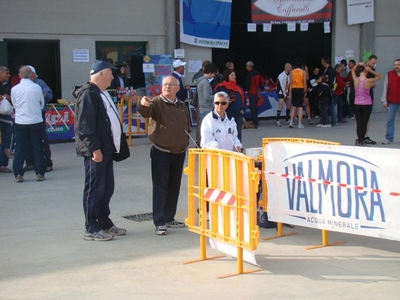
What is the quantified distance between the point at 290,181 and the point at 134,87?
36.8 feet

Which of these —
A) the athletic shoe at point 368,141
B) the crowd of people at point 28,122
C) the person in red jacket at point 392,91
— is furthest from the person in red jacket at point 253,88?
the crowd of people at point 28,122

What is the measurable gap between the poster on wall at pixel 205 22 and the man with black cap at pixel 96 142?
37.0ft

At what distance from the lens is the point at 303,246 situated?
6.62 meters

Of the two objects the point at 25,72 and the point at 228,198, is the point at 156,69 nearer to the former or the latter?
the point at 25,72

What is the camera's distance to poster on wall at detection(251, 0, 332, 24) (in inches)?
763

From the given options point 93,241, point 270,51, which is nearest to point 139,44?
point 270,51

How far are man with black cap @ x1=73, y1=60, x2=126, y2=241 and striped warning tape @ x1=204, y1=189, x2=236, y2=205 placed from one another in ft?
4.29

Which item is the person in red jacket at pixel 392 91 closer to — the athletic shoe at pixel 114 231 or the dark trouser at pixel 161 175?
the dark trouser at pixel 161 175

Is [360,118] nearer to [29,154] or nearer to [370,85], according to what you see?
[370,85]

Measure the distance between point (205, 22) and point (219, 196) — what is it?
13.0 meters

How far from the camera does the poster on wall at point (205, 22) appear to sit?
17844 millimetres

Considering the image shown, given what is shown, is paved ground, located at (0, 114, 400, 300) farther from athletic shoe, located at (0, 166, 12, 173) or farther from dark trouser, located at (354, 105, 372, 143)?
dark trouser, located at (354, 105, 372, 143)

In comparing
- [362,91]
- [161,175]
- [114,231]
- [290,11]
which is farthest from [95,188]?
[290,11]

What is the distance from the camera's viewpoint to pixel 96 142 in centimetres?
654
